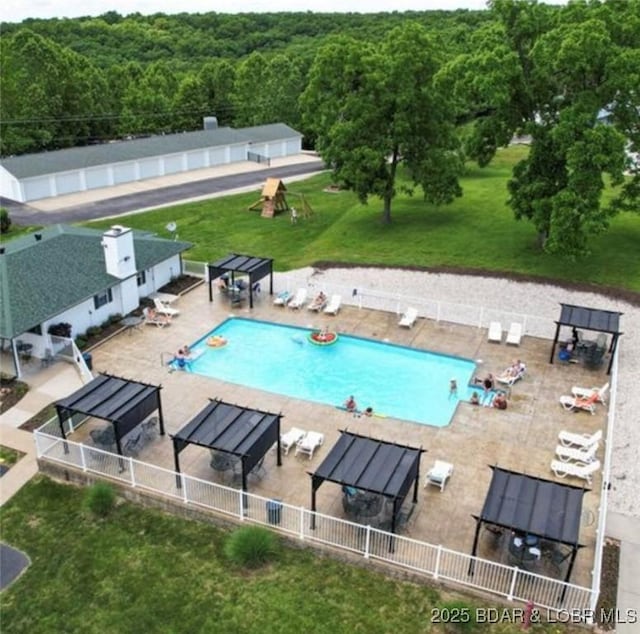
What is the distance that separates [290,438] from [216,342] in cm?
Result: 832

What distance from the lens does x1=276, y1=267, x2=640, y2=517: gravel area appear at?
2262 cm

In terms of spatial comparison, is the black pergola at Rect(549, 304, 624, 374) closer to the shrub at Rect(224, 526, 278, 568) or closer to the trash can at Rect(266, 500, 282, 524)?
the trash can at Rect(266, 500, 282, 524)

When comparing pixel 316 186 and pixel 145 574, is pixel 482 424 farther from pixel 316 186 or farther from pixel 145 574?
pixel 316 186

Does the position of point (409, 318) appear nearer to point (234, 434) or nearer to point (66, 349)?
point (234, 434)

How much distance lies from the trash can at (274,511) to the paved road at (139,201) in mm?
34233

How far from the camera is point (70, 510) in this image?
16688 mm

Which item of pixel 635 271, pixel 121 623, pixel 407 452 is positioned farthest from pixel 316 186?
pixel 121 623

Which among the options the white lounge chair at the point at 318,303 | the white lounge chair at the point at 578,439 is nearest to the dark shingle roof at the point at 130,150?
the white lounge chair at the point at 318,303

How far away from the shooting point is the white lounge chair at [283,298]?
29000mm

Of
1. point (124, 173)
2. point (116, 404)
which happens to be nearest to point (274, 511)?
point (116, 404)

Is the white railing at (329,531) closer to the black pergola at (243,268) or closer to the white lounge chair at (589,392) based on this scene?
→ the white lounge chair at (589,392)

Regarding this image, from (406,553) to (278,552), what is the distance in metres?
3.13

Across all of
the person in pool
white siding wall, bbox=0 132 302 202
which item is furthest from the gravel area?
white siding wall, bbox=0 132 302 202

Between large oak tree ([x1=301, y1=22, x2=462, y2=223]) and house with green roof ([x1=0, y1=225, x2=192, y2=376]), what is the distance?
1311 cm
